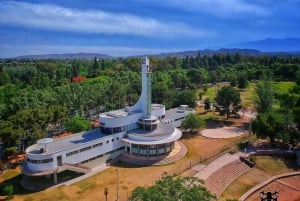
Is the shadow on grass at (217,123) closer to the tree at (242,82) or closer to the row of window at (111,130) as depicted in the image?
the row of window at (111,130)

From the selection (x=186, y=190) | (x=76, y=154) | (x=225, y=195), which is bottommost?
(x=225, y=195)

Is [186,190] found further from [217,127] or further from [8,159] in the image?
[217,127]

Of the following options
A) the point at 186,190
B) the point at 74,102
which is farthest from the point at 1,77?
the point at 186,190

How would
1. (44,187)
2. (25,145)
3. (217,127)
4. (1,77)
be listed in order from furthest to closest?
1. (1,77)
2. (217,127)
3. (25,145)
4. (44,187)

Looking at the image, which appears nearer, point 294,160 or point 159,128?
point 294,160

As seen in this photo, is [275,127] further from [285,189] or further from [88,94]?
[88,94]

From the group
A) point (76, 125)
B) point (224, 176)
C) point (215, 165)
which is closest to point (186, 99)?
point (76, 125)

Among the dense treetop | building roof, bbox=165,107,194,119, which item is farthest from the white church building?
the dense treetop

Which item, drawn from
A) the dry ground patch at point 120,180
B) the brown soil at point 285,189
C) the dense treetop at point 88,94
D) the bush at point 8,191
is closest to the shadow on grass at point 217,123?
the dense treetop at point 88,94
